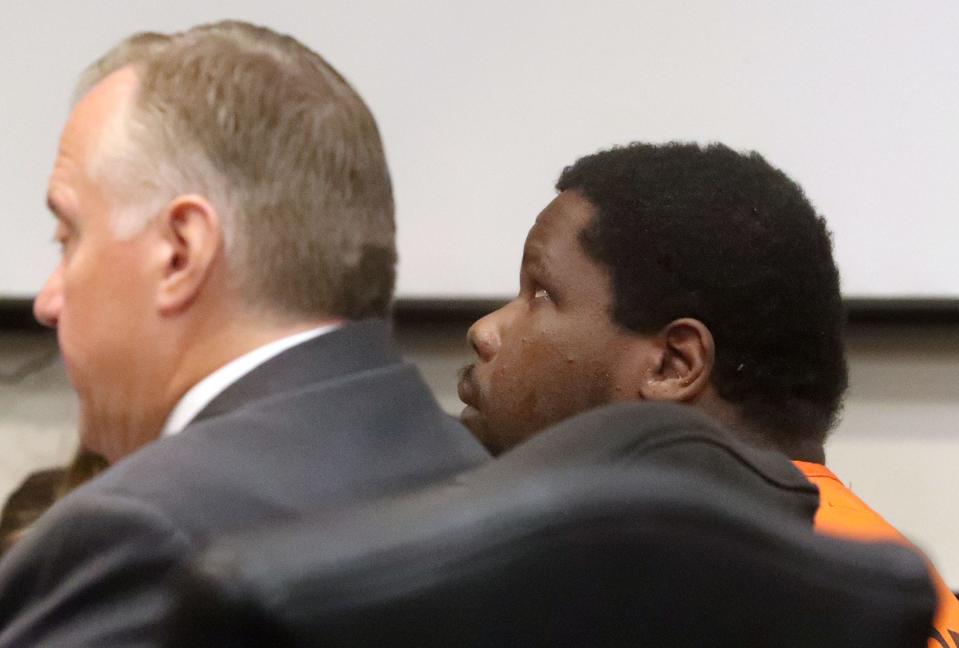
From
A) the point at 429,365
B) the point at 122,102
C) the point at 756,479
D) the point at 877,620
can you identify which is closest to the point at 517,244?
the point at 429,365

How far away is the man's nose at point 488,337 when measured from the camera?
4.17 ft

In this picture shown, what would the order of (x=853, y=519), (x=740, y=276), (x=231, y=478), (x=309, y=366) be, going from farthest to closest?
(x=740, y=276) → (x=853, y=519) → (x=309, y=366) → (x=231, y=478)

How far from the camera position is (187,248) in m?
0.75

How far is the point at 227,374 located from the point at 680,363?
541 millimetres

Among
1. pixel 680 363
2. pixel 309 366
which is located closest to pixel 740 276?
pixel 680 363

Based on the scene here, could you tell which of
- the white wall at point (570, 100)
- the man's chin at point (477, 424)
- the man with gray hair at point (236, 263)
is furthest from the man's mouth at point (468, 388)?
the white wall at point (570, 100)

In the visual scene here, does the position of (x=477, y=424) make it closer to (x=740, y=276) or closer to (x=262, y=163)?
(x=740, y=276)

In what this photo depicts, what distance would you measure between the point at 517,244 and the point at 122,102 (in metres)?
1.11

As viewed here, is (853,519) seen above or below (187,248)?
below

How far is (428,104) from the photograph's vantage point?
1.88 metres

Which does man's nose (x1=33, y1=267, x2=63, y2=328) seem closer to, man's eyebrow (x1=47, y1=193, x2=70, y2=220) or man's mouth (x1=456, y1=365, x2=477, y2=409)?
man's eyebrow (x1=47, y1=193, x2=70, y2=220)

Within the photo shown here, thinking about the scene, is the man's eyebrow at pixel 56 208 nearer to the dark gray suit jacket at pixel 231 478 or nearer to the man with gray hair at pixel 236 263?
the man with gray hair at pixel 236 263

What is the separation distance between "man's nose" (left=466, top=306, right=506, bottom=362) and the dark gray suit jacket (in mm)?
494

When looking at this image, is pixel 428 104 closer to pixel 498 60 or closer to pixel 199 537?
pixel 498 60
